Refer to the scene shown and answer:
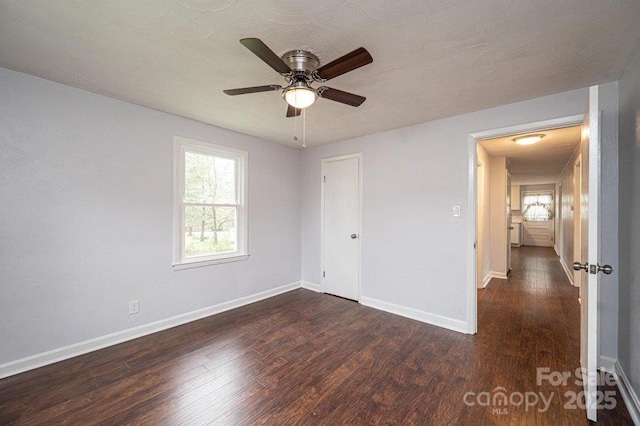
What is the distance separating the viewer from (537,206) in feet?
32.4

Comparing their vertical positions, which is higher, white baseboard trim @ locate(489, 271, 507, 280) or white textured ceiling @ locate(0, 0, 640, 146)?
white textured ceiling @ locate(0, 0, 640, 146)

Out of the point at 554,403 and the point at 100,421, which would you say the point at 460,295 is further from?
the point at 100,421

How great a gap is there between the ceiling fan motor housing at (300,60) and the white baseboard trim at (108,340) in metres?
2.95

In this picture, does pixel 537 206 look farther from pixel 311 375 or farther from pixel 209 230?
pixel 209 230

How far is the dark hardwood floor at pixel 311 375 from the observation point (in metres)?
1.70

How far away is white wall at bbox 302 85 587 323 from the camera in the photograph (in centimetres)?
280

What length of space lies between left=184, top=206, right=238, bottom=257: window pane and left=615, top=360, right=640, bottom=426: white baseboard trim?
386 centimetres

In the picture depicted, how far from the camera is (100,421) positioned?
163 centimetres

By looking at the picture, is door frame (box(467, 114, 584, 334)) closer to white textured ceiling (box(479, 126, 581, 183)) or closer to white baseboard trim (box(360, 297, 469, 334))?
white baseboard trim (box(360, 297, 469, 334))

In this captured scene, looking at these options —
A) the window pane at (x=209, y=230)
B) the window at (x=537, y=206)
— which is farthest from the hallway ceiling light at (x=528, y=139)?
the window at (x=537, y=206)

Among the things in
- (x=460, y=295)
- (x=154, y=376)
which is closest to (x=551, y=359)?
(x=460, y=295)

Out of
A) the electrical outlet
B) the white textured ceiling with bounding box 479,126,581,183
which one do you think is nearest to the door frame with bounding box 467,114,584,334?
the white textured ceiling with bounding box 479,126,581,183

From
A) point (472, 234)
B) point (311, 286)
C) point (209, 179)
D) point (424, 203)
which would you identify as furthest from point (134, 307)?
point (472, 234)

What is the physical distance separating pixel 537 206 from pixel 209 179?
11729 mm
